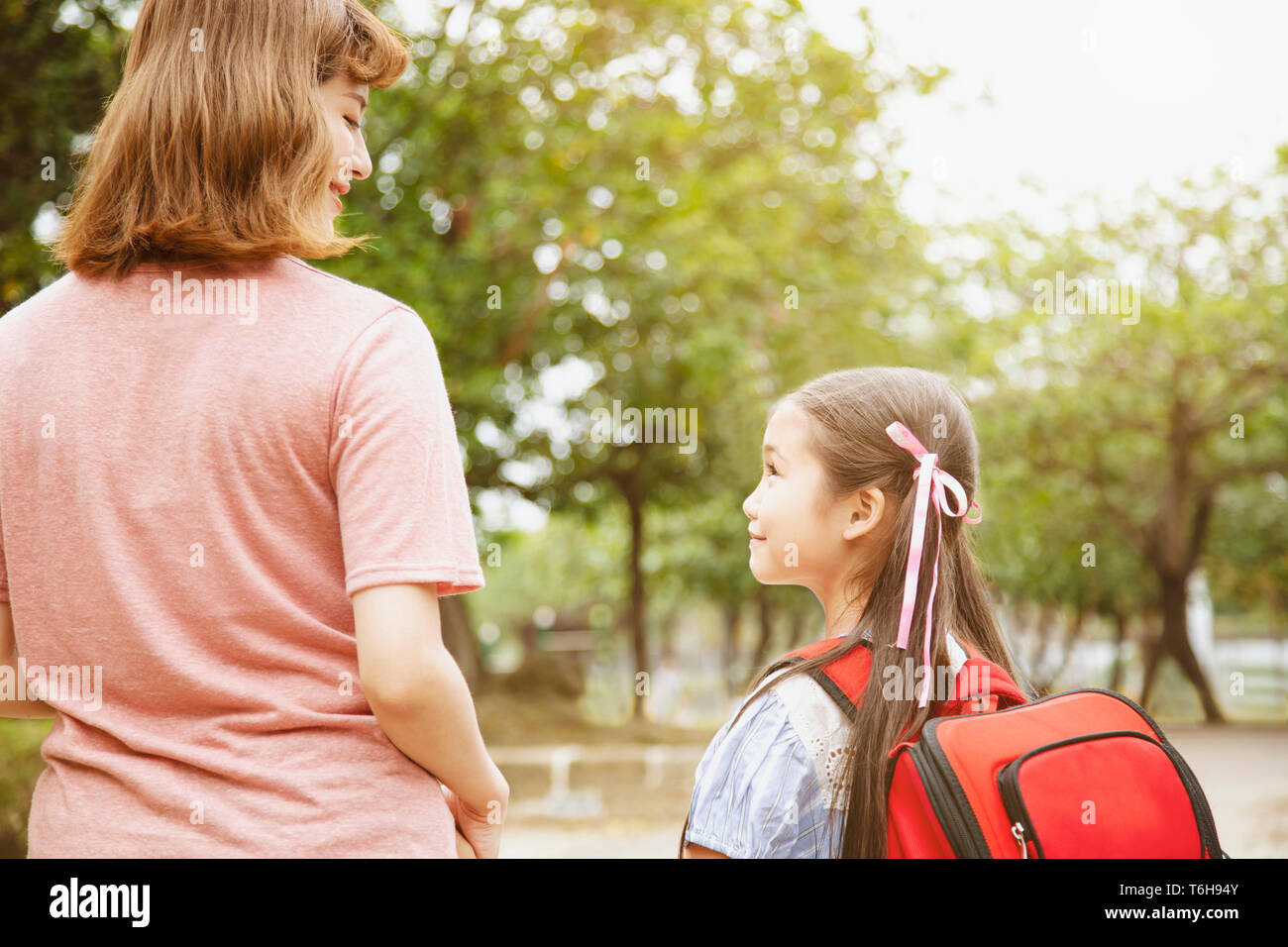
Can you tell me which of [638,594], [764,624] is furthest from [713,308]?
[764,624]

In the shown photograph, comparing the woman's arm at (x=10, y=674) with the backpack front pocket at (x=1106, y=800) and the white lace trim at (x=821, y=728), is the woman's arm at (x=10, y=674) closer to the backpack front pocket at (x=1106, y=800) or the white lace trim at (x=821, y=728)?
the white lace trim at (x=821, y=728)

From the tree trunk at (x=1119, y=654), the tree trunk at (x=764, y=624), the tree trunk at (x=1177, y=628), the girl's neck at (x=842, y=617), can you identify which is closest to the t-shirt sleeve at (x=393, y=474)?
the girl's neck at (x=842, y=617)

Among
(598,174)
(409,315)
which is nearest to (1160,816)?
(409,315)

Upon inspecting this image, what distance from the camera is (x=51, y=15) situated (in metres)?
6.05

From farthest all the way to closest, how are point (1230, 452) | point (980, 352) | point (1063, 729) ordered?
point (1230, 452)
point (980, 352)
point (1063, 729)

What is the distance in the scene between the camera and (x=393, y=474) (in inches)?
51.0

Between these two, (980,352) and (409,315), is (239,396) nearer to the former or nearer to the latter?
(409,315)

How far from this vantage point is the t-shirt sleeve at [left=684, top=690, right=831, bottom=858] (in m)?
1.69

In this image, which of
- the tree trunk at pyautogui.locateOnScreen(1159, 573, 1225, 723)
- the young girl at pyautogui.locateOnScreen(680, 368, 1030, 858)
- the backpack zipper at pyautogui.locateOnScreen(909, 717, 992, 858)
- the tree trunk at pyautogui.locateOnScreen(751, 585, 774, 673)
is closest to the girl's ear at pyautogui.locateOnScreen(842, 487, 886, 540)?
the young girl at pyautogui.locateOnScreen(680, 368, 1030, 858)

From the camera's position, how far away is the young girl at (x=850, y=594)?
5.59ft

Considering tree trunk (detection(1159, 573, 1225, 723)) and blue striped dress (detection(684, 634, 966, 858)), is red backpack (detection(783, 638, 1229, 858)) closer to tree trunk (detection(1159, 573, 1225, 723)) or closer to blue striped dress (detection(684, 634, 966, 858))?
blue striped dress (detection(684, 634, 966, 858))

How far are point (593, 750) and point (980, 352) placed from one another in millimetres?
6958

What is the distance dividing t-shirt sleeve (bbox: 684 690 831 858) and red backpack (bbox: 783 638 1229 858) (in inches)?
4.4

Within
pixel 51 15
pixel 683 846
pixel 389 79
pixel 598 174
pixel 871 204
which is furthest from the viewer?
pixel 871 204
